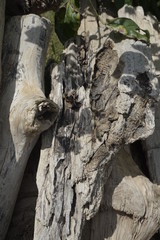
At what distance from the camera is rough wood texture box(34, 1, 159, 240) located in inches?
72.9

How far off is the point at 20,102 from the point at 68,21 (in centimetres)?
70

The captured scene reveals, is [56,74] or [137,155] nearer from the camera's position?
[56,74]

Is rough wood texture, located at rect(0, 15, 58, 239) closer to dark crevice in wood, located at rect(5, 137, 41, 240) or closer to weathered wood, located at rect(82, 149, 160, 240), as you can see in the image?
dark crevice in wood, located at rect(5, 137, 41, 240)

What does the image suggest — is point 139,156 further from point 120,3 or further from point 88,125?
point 120,3

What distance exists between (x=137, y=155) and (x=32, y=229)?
787mm

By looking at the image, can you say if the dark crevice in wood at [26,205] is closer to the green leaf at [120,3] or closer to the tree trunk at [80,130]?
the tree trunk at [80,130]

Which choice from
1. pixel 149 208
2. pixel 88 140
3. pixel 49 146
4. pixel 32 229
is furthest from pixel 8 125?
pixel 149 208

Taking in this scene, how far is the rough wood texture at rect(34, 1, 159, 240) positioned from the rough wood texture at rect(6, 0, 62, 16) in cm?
23

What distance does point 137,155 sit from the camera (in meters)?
2.46

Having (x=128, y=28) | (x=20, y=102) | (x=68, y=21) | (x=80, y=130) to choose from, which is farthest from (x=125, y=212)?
(x=68, y=21)

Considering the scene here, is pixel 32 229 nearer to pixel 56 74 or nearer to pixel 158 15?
pixel 56 74

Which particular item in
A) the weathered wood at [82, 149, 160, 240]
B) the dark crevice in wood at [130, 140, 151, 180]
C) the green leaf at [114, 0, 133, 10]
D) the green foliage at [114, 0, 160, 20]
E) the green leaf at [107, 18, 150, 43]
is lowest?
the weathered wood at [82, 149, 160, 240]

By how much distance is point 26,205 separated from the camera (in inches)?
81.5

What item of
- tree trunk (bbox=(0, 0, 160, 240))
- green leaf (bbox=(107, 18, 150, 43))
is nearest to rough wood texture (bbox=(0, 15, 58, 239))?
tree trunk (bbox=(0, 0, 160, 240))
